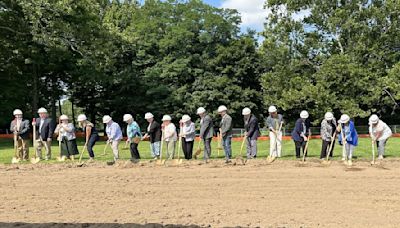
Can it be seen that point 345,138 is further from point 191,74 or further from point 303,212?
point 191,74

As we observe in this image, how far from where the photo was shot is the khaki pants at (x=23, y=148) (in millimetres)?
18744

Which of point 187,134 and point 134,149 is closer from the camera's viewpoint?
point 134,149

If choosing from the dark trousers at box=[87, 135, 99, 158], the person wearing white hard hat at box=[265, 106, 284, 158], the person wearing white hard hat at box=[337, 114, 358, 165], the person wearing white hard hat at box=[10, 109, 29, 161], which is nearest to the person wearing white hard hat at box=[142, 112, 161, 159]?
the dark trousers at box=[87, 135, 99, 158]

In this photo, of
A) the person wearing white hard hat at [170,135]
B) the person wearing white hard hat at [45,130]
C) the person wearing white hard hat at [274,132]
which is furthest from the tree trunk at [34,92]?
the person wearing white hard hat at [274,132]

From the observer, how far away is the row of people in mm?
16781

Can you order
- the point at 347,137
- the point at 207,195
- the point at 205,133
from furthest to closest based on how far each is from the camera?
the point at 205,133 < the point at 347,137 < the point at 207,195

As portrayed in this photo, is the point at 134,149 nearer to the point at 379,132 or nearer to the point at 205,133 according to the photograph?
the point at 205,133

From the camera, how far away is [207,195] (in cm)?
1108

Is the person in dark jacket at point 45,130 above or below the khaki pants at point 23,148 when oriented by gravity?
above

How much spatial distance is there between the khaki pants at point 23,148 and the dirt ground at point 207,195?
2605 mm

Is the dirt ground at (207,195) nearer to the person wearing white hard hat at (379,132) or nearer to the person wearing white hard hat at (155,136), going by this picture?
the person wearing white hard hat at (379,132)

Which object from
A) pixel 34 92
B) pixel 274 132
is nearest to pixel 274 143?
pixel 274 132

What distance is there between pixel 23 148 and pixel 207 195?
1033 cm

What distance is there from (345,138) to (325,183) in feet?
14.9
